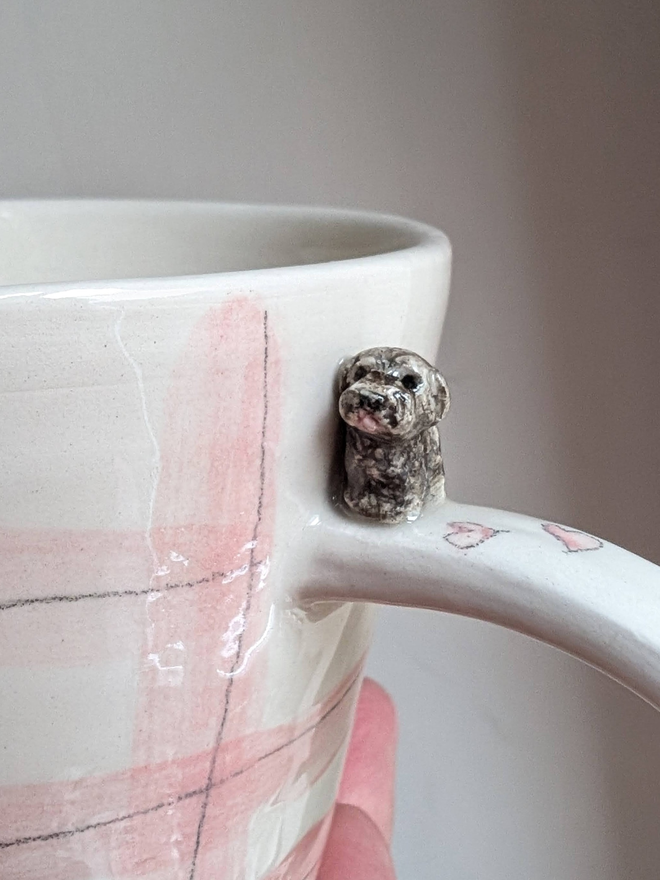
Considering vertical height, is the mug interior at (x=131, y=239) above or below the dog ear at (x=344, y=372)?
below

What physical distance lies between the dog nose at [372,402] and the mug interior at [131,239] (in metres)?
0.18

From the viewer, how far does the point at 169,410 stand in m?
0.19

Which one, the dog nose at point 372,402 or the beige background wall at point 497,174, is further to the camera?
the beige background wall at point 497,174

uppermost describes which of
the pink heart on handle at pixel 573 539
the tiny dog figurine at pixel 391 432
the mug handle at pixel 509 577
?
the tiny dog figurine at pixel 391 432

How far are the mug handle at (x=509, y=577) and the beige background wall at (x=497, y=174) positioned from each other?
0.84ft

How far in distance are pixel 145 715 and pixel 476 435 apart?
0.32 meters

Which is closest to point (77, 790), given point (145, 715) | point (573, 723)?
point (145, 715)

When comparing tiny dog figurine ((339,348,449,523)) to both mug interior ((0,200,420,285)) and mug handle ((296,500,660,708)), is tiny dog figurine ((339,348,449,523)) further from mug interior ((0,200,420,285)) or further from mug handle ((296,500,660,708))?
mug interior ((0,200,420,285))

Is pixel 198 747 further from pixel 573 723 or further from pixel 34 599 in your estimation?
pixel 573 723

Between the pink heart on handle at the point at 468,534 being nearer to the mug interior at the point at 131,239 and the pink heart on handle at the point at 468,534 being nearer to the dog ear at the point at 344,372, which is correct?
the dog ear at the point at 344,372

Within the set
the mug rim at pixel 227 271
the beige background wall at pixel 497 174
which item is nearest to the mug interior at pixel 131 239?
the mug rim at pixel 227 271

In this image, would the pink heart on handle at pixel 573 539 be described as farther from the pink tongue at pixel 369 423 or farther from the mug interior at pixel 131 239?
the mug interior at pixel 131 239

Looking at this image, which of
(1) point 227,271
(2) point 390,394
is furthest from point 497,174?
(2) point 390,394

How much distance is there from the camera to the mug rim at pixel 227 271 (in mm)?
178
